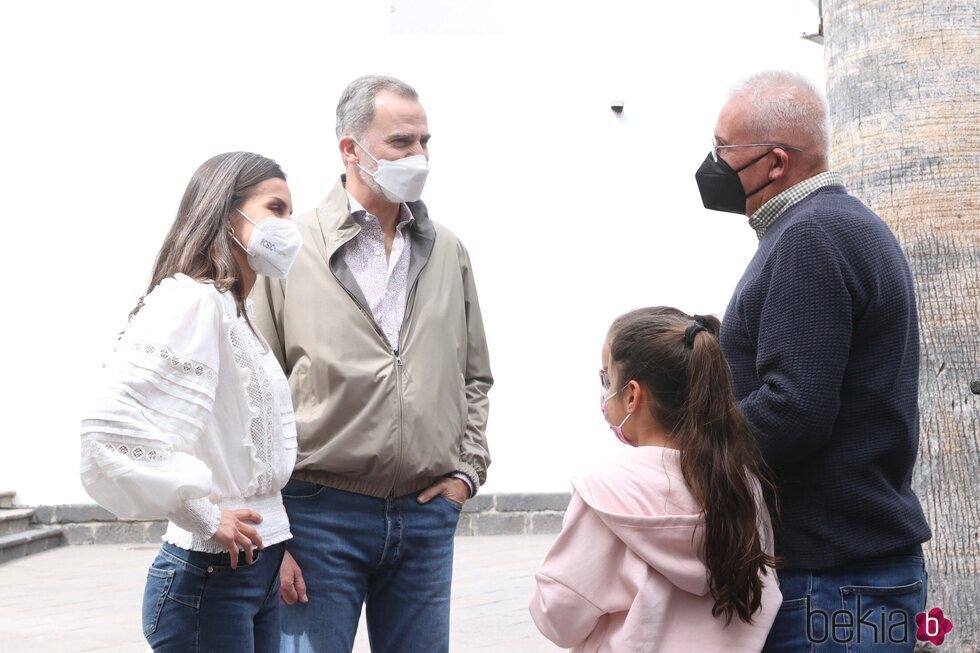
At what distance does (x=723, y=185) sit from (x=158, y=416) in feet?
4.25

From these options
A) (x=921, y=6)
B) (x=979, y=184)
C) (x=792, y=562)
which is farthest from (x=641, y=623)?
(x=921, y=6)

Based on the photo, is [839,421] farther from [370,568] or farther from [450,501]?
[370,568]

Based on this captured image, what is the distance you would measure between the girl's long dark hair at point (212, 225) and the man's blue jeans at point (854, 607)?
1.26 meters

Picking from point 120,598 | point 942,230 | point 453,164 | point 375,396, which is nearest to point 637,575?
point 375,396

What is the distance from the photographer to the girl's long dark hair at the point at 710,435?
2.14 metres

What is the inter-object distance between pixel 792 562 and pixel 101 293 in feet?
29.5

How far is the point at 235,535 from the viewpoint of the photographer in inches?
86.7

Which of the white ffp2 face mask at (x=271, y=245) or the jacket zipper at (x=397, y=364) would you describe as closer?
the white ffp2 face mask at (x=271, y=245)

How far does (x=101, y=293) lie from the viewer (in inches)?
405

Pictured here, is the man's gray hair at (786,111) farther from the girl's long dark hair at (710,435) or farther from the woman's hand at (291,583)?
the woman's hand at (291,583)

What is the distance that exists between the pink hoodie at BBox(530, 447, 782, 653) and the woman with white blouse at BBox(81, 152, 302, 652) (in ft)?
1.91

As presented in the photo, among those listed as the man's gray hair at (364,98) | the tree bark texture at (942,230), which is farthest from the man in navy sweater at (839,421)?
the tree bark texture at (942,230)
